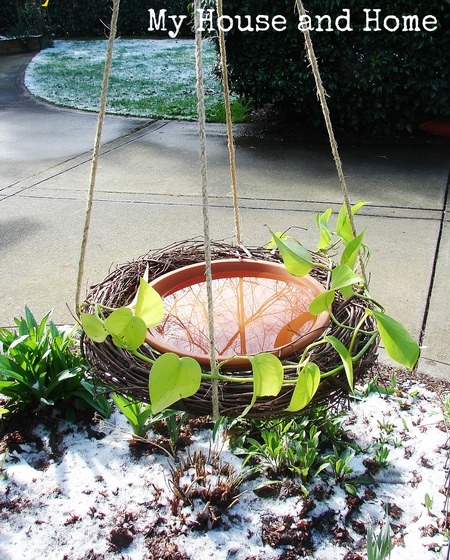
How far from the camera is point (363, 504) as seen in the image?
5.34 ft

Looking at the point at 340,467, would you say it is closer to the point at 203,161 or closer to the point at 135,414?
the point at 135,414

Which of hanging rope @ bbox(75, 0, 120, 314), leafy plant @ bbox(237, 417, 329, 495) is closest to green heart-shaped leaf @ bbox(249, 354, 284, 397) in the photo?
leafy plant @ bbox(237, 417, 329, 495)

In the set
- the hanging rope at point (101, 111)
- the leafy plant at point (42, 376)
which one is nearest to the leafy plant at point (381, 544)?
the hanging rope at point (101, 111)

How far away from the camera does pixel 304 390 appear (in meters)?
1.21

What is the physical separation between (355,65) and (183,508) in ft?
13.7

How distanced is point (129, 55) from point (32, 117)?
16.9ft

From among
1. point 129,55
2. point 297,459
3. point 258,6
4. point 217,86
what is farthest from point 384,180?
point 129,55

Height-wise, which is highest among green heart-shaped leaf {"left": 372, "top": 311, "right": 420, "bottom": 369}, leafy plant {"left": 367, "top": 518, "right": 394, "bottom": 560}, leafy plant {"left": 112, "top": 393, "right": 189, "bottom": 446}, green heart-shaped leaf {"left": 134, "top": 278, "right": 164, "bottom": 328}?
green heart-shaped leaf {"left": 134, "top": 278, "right": 164, "bottom": 328}

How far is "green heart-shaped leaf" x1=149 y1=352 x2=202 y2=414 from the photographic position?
116cm

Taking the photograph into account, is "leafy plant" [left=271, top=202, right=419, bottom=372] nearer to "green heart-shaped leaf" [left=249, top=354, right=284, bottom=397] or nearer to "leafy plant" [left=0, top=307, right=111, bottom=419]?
"green heart-shaped leaf" [left=249, top=354, right=284, bottom=397]

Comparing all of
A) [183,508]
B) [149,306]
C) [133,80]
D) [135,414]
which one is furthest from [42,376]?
[133,80]

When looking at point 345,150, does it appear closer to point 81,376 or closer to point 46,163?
point 46,163

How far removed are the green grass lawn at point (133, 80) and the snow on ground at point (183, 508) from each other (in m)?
4.75

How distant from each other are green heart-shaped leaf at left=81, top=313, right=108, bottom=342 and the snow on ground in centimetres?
52
